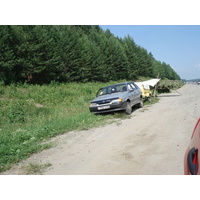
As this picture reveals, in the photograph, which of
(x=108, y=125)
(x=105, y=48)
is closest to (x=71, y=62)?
(x=105, y=48)

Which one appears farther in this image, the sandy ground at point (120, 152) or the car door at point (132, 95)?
the car door at point (132, 95)

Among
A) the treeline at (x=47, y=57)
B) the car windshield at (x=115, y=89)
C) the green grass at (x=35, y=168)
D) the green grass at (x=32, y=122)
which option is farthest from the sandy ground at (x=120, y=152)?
A: the treeline at (x=47, y=57)

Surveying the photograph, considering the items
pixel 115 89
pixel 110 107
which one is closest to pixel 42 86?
pixel 115 89

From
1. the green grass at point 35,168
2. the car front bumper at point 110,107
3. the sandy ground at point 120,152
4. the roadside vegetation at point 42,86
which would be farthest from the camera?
the car front bumper at point 110,107

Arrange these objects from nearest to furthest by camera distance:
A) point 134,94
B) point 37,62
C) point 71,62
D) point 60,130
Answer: point 60,130
point 134,94
point 37,62
point 71,62

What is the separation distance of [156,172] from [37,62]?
21.0m

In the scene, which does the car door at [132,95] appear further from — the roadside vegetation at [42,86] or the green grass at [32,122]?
the roadside vegetation at [42,86]

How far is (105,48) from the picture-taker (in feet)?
138

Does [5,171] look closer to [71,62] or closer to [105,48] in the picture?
[71,62]

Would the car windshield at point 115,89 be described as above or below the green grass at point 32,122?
above

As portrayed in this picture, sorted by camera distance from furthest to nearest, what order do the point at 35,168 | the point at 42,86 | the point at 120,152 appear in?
the point at 42,86
the point at 120,152
the point at 35,168

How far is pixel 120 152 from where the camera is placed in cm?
413

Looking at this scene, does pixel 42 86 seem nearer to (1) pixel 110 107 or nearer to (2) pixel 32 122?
(2) pixel 32 122

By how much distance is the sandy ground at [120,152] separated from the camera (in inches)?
130
